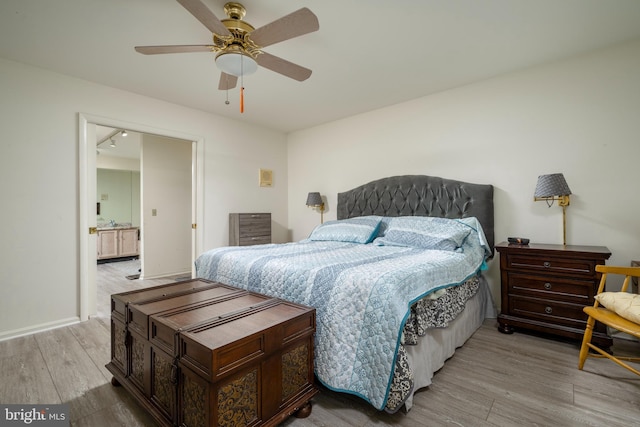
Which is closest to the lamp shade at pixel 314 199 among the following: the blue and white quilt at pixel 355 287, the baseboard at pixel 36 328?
the blue and white quilt at pixel 355 287

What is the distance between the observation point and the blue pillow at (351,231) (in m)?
3.20

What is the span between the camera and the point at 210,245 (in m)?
4.20

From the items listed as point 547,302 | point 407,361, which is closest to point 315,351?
point 407,361

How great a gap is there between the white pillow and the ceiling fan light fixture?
2864 mm

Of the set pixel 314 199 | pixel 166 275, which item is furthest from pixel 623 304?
pixel 166 275

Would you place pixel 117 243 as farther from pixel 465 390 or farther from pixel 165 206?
pixel 465 390

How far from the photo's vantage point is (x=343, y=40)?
2398 mm

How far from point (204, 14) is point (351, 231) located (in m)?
2.34

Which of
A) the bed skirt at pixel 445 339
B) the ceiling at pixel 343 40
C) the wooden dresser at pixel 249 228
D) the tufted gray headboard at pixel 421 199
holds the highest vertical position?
the ceiling at pixel 343 40

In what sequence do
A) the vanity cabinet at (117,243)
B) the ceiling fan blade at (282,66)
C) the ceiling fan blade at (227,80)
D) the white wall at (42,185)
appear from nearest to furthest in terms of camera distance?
the ceiling fan blade at (282,66), the ceiling fan blade at (227,80), the white wall at (42,185), the vanity cabinet at (117,243)

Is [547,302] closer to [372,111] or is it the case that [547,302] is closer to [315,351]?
[315,351]

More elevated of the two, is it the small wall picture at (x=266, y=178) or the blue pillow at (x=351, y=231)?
the small wall picture at (x=266, y=178)

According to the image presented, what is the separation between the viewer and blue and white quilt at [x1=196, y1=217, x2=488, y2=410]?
4.86ft

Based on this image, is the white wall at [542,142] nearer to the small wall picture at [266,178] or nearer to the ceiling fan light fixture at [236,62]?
the small wall picture at [266,178]
